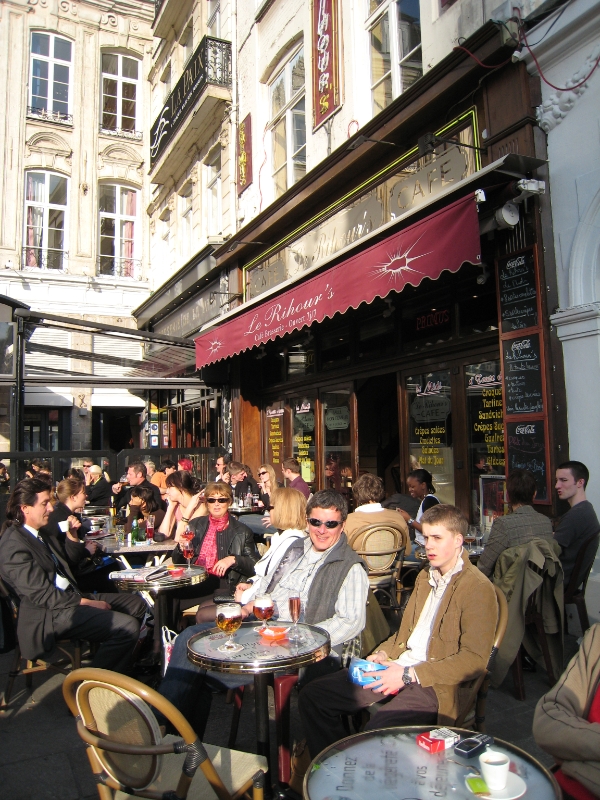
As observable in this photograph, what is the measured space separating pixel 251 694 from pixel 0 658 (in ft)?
7.87

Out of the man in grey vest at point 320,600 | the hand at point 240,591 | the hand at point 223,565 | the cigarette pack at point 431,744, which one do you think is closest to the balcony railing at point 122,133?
the hand at point 223,565

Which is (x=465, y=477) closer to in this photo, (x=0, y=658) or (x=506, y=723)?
(x=506, y=723)

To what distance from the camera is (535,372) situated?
562cm

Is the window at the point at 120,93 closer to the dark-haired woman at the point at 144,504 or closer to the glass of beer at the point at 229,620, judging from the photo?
the dark-haired woman at the point at 144,504

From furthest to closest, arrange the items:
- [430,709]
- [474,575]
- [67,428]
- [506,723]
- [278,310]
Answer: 1. [67,428]
2. [278,310]
3. [506,723]
4. [474,575]
5. [430,709]

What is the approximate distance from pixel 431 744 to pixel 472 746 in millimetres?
131

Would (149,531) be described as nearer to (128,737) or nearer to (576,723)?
(128,737)

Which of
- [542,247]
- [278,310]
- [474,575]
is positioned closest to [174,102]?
[278,310]

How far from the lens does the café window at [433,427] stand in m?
7.17

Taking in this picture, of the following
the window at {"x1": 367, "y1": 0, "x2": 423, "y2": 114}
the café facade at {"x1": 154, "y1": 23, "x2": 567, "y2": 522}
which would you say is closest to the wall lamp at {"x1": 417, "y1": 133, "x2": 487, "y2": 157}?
the café facade at {"x1": 154, "y1": 23, "x2": 567, "y2": 522}

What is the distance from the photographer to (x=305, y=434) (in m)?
10.5

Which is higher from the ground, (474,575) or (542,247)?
(542,247)

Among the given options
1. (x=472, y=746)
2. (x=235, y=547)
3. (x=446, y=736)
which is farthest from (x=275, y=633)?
(x=235, y=547)

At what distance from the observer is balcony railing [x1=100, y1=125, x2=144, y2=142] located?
756 inches
